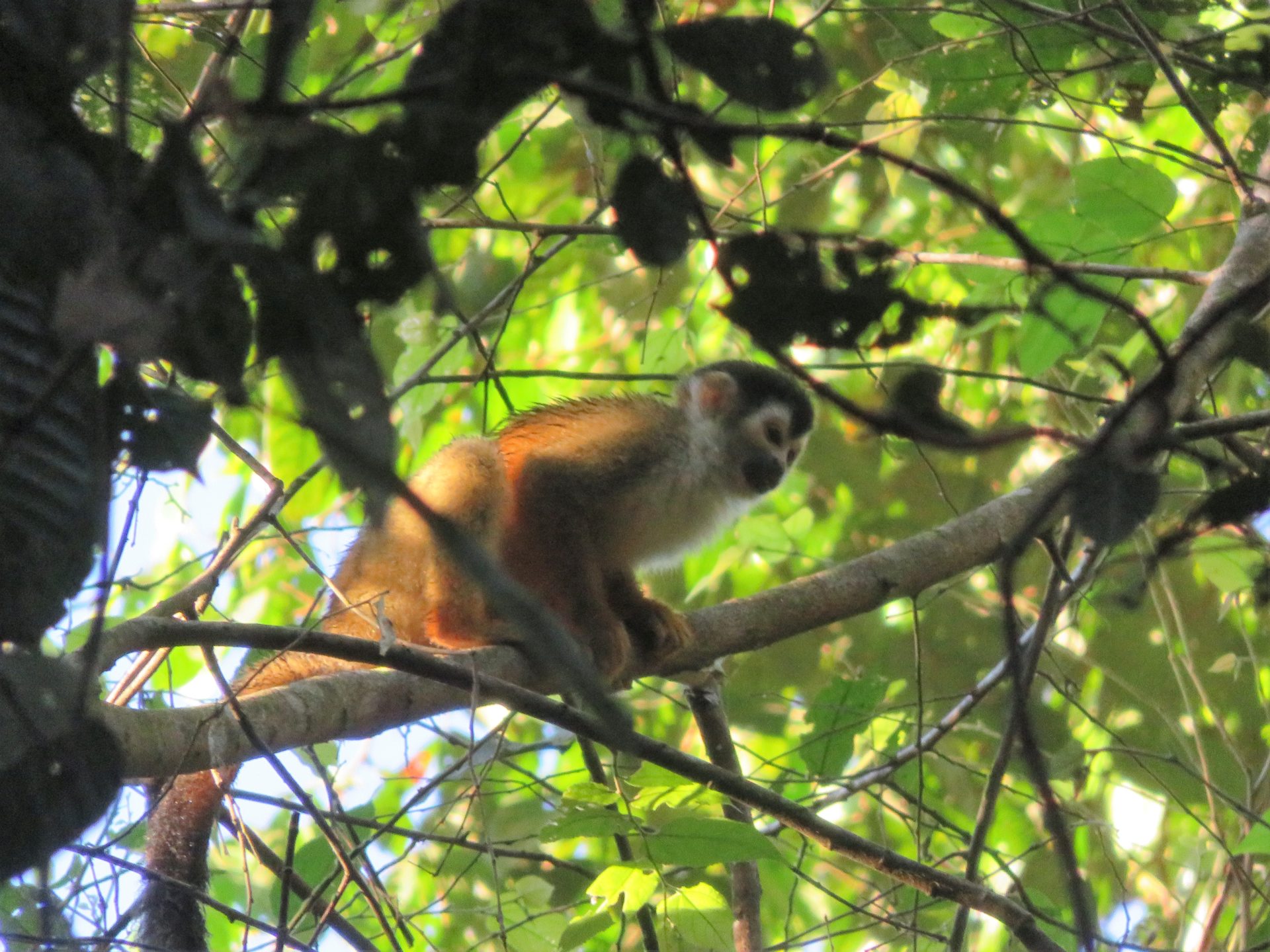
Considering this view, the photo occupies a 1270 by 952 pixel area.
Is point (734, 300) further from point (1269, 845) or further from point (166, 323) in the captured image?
point (1269, 845)

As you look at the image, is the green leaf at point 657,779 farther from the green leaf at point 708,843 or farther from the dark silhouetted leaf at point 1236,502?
the dark silhouetted leaf at point 1236,502

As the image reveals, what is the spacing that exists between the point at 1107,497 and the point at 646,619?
2895 millimetres

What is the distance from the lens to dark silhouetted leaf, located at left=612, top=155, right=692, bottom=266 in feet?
4.07

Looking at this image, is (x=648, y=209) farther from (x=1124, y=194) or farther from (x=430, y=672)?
(x=1124, y=194)

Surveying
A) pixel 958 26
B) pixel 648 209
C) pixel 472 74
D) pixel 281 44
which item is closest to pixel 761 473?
pixel 958 26

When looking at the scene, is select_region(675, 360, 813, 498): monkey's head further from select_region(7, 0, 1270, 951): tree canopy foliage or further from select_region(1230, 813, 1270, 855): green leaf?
select_region(1230, 813, 1270, 855): green leaf

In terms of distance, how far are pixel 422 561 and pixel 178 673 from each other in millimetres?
1109

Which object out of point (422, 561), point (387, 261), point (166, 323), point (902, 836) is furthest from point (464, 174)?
point (902, 836)

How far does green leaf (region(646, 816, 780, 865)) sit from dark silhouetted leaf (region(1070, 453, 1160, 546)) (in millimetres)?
1352

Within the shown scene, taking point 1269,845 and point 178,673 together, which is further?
point 178,673

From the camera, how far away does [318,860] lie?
320cm

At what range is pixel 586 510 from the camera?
4.24 meters

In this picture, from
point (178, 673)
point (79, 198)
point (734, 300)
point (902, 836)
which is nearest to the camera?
point (79, 198)

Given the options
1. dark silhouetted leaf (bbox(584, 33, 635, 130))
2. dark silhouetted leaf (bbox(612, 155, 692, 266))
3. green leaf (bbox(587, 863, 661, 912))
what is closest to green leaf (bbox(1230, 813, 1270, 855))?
green leaf (bbox(587, 863, 661, 912))
